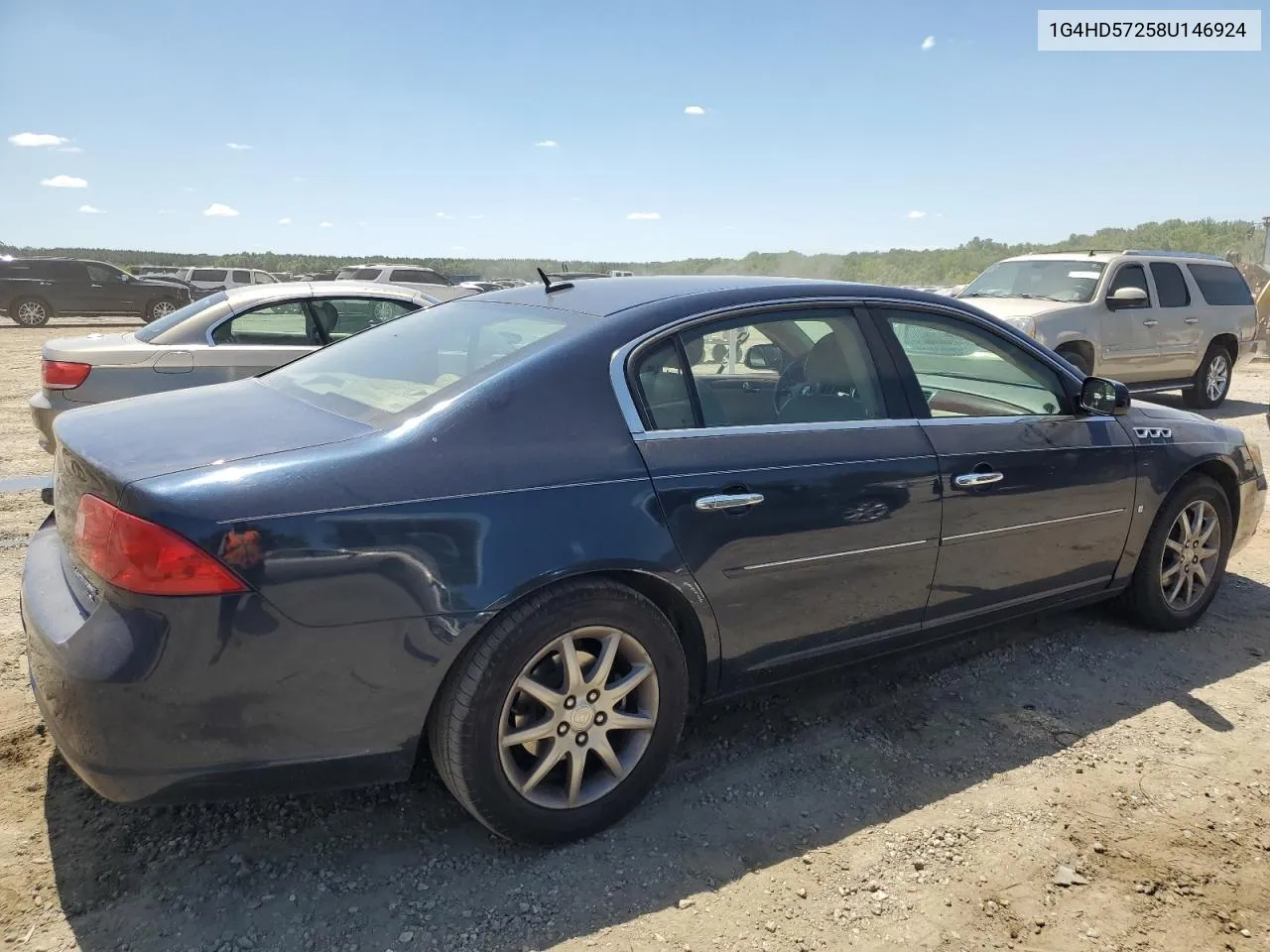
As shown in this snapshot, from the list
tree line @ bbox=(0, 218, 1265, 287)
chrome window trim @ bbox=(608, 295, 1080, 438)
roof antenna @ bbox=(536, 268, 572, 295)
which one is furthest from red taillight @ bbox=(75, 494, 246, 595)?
tree line @ bbox=(0, 218, 1265, 287)

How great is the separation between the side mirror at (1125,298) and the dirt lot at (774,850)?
24.1 ft

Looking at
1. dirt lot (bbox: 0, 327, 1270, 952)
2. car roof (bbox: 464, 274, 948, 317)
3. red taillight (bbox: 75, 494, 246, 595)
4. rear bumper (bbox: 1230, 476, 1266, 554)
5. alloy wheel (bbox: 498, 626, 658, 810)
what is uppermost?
car roof (bbox: 464, 274, 948, 317)

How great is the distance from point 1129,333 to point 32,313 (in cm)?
2534

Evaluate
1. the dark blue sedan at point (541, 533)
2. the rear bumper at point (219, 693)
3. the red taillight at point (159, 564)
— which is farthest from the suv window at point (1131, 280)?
the red taillight at point (159, 564)

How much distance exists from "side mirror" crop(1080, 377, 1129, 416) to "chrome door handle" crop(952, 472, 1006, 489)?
72 centimetres

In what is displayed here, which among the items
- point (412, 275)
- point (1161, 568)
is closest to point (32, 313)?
point (412, 275)

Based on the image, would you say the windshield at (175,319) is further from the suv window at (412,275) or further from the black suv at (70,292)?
the black suv at (70,292)

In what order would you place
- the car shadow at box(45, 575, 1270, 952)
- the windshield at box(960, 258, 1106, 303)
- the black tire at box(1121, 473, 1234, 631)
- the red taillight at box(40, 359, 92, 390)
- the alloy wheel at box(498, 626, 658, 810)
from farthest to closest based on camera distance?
1. the windshield at box(960, 258, 1106, 303)
2. the red taillight at box(40, 359, 92, 390)
3. the black tire at box(1121, 473, 1234, 631)
4. the alloy wheel at box(498, 626, 658, 810)
5. the car shadow at box(45, 575, 1270, 952)

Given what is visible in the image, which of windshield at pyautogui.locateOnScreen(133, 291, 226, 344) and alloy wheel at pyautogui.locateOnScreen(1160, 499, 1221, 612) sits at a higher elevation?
windshield at pyautogui.locateOnScreen(133, 291, 226, 344)

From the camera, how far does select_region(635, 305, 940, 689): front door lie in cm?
272

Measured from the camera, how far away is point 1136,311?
1027cm

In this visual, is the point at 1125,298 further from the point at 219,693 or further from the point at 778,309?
the point at 219,693

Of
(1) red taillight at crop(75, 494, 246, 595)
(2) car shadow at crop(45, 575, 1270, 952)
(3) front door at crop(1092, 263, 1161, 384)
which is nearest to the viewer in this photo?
(1) red taillight at crop(75, 494, 246, 595)

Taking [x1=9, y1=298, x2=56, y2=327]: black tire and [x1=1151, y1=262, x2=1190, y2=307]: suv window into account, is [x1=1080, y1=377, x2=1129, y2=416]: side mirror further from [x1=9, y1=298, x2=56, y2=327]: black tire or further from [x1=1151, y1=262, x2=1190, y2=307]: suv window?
[x1=9, y1=298, x2=56, y2=327]: black tire
